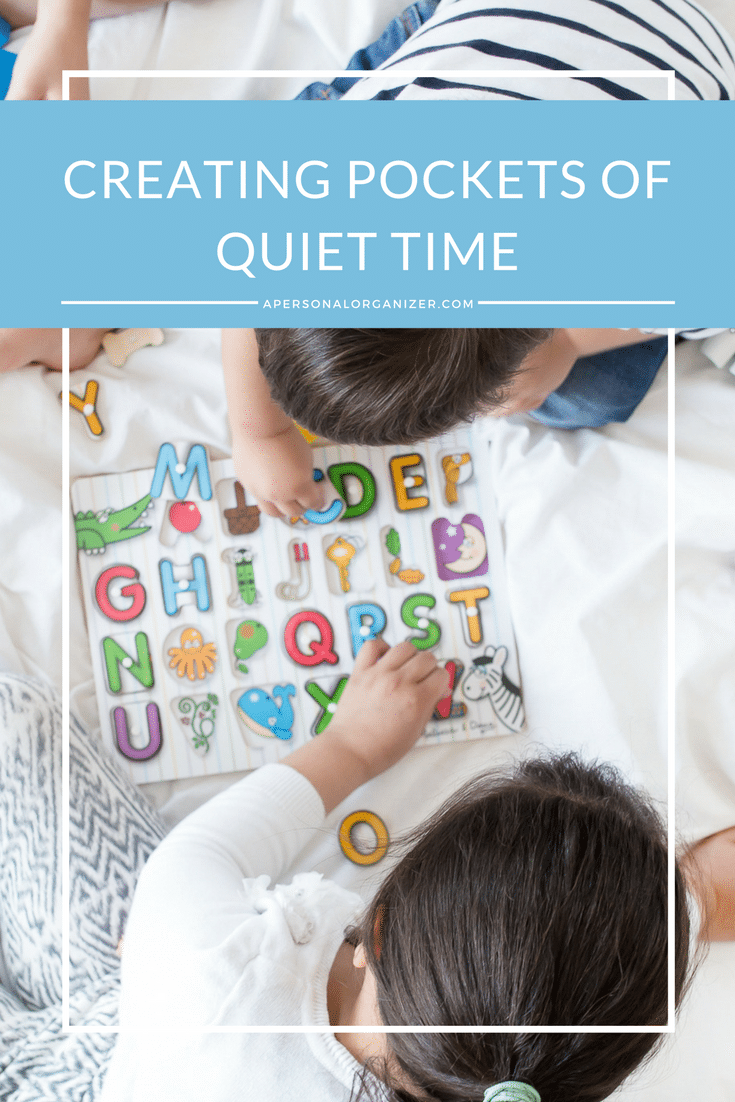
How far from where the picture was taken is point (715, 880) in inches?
19.4

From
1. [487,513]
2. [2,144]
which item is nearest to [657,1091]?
[487,513]

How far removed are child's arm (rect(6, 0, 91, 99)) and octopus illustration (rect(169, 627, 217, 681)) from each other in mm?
347

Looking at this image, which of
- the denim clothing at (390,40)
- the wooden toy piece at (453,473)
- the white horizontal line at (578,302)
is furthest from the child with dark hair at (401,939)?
the denim clothing at (390,40)

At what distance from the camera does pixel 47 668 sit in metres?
0.52

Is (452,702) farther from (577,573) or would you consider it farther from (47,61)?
(47,61)

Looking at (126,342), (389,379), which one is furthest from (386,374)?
(126,342)

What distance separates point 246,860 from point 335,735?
9cm

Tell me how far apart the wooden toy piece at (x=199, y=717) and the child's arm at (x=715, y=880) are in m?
0.30

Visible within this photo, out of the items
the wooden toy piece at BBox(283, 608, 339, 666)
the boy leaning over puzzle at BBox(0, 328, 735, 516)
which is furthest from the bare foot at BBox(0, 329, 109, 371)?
the wooden toy piece at BBox(283, 608, 339, 666)

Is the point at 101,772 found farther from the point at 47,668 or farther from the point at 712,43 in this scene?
the point at 712,43

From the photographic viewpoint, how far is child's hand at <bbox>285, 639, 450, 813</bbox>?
49cm

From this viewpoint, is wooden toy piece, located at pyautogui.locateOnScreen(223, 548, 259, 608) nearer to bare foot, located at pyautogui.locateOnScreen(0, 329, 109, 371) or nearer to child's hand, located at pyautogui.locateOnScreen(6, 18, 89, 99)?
bare foot, located at pyautogui.locateOnScreen(0, 329, 109, 371)

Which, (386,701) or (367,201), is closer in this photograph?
(367,201)

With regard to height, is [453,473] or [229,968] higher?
[453,473]
